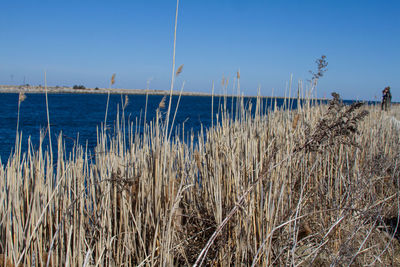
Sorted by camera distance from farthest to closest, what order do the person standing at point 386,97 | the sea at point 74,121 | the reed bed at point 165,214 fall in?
the person standing at point 386,97 < the sea at point 74,121 < the reed bed at point 165,214

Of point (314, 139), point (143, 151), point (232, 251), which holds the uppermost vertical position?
point (314, 139)

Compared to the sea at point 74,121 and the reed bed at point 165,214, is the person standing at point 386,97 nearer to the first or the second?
the sea at point 74,121

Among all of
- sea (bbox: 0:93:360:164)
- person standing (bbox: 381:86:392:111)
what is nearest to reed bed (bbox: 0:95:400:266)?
sea (bbox: 0:93:360:164)

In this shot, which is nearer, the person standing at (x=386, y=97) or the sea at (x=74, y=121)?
the sea at (x=74, y=121)

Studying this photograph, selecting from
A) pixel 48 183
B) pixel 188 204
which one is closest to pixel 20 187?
pixel 48 183

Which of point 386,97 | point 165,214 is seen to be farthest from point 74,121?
point 165,214

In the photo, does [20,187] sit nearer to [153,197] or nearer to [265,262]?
[153,197]

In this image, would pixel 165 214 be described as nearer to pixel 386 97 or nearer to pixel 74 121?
pixel 386 97

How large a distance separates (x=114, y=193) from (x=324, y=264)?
132 cm

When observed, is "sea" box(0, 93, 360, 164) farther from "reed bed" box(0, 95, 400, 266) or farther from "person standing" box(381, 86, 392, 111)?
"person standing" box(381, 86, 392, 111)

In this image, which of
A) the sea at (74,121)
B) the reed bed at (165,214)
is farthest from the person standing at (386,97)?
the reed bed at (165,214)

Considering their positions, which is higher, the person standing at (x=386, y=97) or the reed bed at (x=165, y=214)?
the person standing at (x=386, y=97)

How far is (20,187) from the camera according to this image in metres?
1.86

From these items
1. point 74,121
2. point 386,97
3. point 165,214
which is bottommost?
point 74,121
